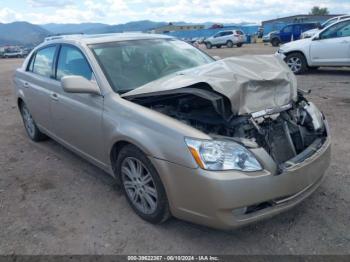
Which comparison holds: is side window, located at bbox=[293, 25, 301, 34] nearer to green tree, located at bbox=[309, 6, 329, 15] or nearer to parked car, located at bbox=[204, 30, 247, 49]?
parked car, located at bbox=[204, 30, 247, 49]

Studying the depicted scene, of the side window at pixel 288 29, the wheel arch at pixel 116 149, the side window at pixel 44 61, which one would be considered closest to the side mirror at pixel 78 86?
the wheel arch at pixel 116 149

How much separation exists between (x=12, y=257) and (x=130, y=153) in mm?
1275

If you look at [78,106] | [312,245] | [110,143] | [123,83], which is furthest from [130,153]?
[312,245]

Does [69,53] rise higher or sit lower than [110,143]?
higher

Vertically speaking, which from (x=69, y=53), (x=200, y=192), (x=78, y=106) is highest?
(x=69, y=53)

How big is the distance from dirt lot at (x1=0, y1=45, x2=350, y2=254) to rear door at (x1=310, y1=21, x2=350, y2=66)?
239 inches

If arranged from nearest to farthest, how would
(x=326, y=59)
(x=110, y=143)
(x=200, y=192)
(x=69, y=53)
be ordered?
(x=200, y=192) < (x=110, y=143) < (x=69, y=53) < (x=326, y=59)

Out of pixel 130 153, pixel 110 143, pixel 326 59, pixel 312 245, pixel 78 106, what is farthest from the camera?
pixel 326 59

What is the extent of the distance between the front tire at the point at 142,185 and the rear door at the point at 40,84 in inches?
72.1

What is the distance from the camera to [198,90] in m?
2.96

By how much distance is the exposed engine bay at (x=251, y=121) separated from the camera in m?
2.92

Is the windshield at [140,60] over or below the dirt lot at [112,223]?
over

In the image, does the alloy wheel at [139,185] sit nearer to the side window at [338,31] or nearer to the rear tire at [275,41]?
the side window at [338,31]

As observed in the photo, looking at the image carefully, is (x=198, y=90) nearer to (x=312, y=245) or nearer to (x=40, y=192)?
(x=312, y=245)
